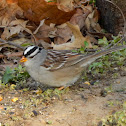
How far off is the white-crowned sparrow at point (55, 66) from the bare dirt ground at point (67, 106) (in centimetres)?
20

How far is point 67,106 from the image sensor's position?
131 inches

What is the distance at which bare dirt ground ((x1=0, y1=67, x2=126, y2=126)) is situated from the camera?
300 centimetres

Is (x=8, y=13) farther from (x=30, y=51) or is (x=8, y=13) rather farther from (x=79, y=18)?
(x=30, y=51)

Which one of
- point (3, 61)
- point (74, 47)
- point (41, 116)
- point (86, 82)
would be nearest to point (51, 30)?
point (74, 47)

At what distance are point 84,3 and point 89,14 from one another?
37cm

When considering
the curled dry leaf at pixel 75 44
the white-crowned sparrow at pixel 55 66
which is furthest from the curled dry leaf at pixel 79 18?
the white-crowned sparrow at pixel 55 66

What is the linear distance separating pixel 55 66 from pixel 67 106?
2.29ft

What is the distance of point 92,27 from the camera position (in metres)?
5.85

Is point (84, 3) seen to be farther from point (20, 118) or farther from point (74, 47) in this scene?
point (20, 118)

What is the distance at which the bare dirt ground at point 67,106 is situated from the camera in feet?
9.84

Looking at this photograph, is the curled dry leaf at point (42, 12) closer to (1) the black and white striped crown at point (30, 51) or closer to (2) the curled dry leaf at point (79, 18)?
(2) the curled dry leaf at point (79, 18)

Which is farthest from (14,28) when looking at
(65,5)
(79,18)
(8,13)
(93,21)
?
(93,21)

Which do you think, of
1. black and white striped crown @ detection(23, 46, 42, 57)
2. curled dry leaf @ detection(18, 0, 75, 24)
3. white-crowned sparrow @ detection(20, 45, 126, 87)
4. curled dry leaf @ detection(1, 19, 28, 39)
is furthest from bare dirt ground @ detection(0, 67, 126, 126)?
curled dry leaf @ detection(18, 0, 75, 24)

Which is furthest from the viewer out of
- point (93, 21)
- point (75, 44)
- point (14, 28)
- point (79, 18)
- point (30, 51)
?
point (93, 21)
